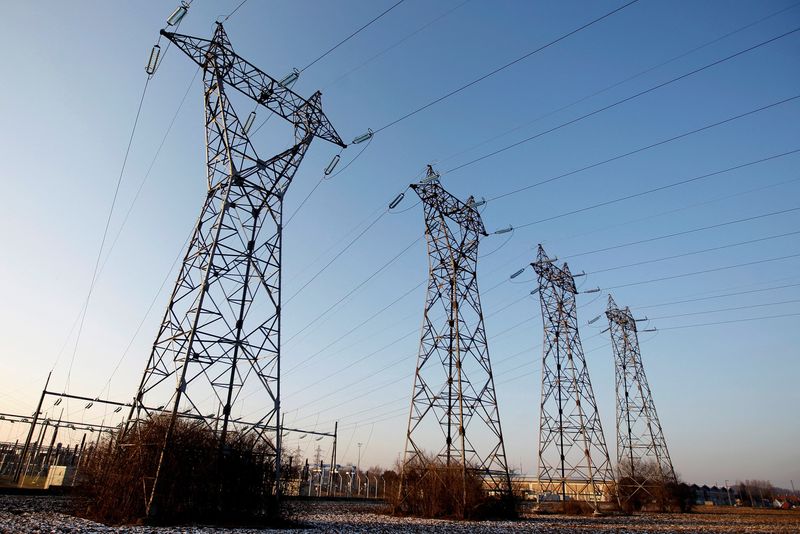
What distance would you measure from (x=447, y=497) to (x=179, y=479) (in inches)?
483

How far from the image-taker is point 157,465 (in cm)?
1156

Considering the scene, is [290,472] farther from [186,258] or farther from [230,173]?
[230,173]

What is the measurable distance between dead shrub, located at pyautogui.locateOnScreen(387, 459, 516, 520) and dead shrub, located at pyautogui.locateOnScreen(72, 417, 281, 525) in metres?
9.04

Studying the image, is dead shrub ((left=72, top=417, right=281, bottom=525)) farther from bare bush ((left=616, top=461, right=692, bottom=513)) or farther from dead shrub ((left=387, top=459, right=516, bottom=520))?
bare bush ((left=616, top=461, right=692, bottom=513))

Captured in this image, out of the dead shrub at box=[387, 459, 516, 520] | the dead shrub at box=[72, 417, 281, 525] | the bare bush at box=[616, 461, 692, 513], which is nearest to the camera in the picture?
the dead shrub at box=[72, 417, 281, 525]

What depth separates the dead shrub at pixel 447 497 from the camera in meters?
19.2

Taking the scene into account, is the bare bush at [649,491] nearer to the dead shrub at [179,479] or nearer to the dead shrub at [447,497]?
the dead shrub at [447,497]

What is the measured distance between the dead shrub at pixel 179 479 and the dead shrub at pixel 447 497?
904 cm

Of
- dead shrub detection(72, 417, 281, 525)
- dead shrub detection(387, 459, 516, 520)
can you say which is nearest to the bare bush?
dead shrub detection(387, 459, 516, 520)

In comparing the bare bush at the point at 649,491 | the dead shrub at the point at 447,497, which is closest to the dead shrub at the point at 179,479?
the dead shrub at the point at 447,497

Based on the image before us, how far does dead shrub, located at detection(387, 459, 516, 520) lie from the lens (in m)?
19.2

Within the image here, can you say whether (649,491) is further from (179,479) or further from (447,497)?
(179,479)

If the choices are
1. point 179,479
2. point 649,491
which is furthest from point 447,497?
point 649,491

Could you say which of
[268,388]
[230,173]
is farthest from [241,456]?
[230,173]
